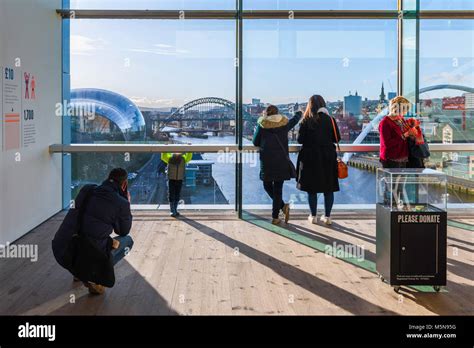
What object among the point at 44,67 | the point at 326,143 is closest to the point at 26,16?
the point at 44,67

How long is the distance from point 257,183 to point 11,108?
11.3ft

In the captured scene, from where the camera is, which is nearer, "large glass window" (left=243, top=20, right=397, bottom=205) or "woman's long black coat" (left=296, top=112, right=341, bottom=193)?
Result: "woman's long black coat" (left=296, top=112, right=341, bottom=193)

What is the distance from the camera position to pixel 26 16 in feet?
23.9

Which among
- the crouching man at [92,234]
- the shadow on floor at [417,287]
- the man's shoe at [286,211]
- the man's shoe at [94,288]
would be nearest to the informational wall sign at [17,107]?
the crouching man at [92,234]

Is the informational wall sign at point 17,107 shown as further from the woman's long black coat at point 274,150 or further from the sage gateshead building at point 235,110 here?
the woman's long black coat at point 274,150

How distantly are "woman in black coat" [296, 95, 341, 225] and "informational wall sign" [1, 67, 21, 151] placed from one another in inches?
135

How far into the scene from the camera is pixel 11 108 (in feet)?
22.5

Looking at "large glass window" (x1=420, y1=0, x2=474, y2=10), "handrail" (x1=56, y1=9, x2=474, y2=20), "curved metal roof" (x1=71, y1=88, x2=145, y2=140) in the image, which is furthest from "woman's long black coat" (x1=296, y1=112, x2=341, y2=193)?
"large glass window" (x1=420, y1=0, x2=474, y2=10)
